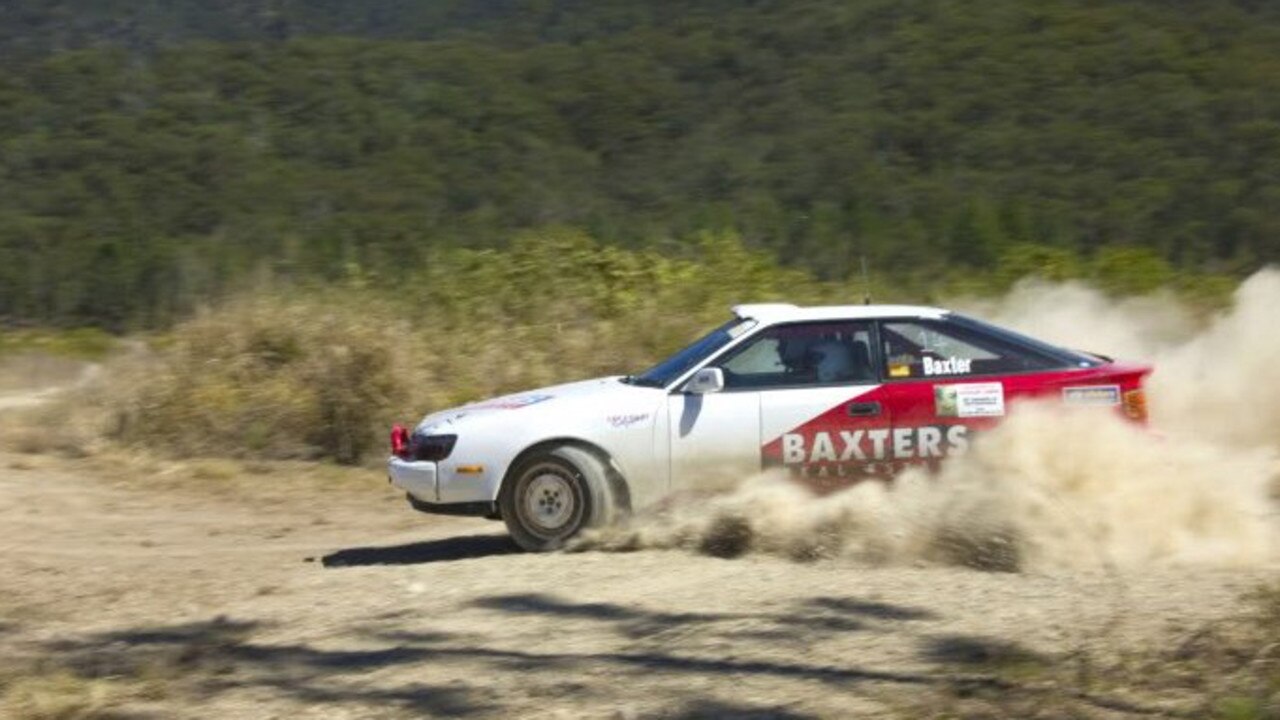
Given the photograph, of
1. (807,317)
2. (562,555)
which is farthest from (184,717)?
(807,317)

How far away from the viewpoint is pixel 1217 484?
943 centimetres

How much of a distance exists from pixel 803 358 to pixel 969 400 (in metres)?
0.95

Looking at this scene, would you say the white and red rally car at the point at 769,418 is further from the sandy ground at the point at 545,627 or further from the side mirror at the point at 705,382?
the sandy ground at the point at 545,627

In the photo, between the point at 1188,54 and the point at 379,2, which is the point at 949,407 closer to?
the point at 1188,54

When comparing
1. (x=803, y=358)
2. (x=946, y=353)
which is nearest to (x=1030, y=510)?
(x=946, y=353)

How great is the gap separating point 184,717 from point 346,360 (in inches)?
337

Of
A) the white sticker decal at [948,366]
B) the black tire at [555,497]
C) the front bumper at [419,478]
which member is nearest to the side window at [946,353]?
the white sticker decal at [948,366]

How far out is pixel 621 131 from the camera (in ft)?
184

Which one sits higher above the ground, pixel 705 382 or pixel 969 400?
pixel 705 382

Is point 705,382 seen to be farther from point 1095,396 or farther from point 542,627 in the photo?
point 542,627

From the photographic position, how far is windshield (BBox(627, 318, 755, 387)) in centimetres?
1050

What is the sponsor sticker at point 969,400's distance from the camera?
10125mm

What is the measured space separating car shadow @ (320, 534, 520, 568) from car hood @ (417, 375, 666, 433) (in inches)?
32.4

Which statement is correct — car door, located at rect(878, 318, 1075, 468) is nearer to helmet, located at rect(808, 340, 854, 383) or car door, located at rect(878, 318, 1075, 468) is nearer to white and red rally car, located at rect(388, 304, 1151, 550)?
white and red rally car, located at rect(388, 304, 1151, 550)
